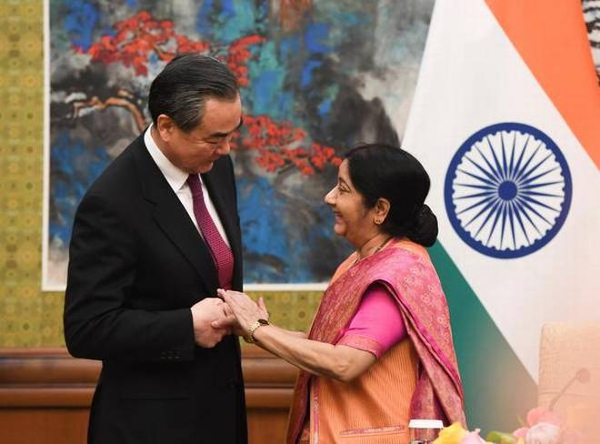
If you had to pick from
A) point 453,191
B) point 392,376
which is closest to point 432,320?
point 392,376

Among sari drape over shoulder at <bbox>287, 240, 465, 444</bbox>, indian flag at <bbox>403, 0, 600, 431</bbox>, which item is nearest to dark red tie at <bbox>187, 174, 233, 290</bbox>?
sari drape over shoulder at <bbox>287, 240, 465, 444</bbox>

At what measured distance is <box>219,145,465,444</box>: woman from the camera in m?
2.77

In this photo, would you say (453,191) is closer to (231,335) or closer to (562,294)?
(562,294)

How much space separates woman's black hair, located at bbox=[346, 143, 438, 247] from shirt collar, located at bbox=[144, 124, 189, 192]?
450mm

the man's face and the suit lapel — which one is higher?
the man's face

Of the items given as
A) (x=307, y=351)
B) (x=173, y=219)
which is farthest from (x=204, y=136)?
(x=307, y=351)

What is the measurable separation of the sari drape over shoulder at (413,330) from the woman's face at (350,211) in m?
0.07

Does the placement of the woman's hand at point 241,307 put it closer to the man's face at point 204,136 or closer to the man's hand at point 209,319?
the man's hand at point 209,319

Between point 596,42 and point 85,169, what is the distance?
1772mm

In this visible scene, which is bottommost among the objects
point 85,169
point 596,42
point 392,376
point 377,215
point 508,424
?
point 508,424

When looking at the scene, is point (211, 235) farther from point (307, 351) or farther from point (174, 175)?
point (307, 351)

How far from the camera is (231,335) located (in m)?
2.84

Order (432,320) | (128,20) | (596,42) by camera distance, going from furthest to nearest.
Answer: (128,20) < (596,42) < (432,320)

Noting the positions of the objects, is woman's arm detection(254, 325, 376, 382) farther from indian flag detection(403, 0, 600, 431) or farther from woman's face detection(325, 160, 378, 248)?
indian flag detection(403, 0, 600, 431)
